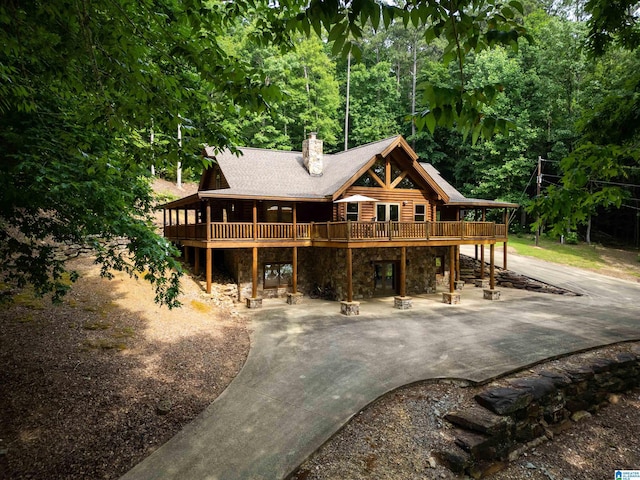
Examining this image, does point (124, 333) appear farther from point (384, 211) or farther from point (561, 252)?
point (561, 252)

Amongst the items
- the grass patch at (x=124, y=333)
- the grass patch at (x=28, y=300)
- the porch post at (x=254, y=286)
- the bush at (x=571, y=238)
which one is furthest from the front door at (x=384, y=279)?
the bush at (x=571, y=238)

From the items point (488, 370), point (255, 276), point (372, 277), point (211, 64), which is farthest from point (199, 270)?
point (211, 64)

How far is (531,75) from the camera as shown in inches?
1351

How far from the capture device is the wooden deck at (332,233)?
15.4 metres

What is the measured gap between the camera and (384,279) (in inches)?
746

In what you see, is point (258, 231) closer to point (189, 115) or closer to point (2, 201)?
point (189, 115)

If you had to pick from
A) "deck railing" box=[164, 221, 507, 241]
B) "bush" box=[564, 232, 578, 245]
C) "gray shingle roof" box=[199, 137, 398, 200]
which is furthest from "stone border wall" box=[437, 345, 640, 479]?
"bush" box=[564, 232, 578, 245]

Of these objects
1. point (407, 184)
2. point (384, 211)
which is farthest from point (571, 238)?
point (384, 211)

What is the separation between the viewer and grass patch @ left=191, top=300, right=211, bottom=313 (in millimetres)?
12845

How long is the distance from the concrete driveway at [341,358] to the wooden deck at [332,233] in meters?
3.05

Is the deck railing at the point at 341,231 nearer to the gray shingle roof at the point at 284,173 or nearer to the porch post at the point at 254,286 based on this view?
the porch post at the point at 254,286

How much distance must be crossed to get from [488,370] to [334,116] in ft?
121

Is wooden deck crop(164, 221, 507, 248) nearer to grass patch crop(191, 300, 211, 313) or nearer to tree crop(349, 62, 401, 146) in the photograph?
grass patch crop(191, 300, 211, 313)

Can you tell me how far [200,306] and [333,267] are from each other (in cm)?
712
